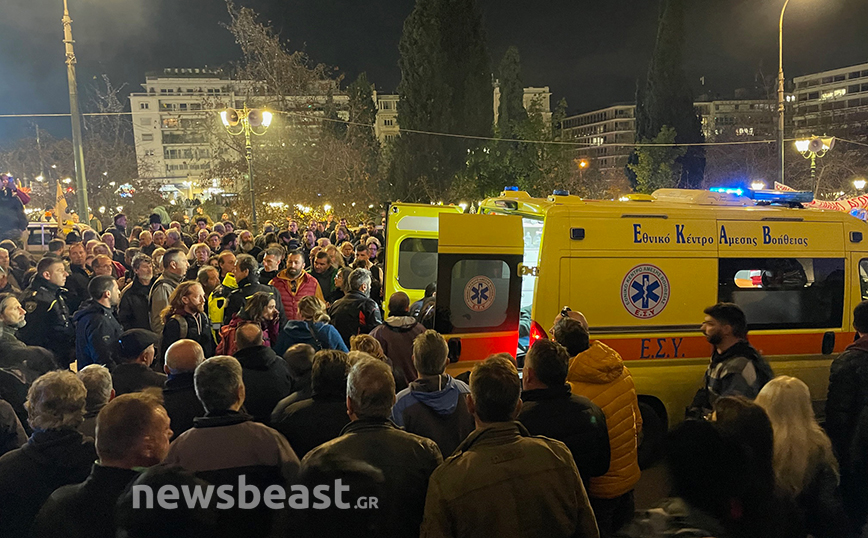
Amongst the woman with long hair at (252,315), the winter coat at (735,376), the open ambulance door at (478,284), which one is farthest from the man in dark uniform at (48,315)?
the winter coat at (735,376)

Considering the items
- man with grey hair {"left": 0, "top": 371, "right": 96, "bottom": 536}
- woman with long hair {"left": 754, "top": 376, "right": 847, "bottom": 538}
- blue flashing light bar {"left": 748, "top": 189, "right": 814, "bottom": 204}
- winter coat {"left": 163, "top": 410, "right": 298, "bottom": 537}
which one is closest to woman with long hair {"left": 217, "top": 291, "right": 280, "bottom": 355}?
man with grey hair {"left": 0, "top": 371, "right": 96, "bottom": 536}

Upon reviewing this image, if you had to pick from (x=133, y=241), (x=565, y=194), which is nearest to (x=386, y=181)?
(x=133, y=241)

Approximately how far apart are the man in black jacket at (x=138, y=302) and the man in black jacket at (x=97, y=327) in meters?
0.99

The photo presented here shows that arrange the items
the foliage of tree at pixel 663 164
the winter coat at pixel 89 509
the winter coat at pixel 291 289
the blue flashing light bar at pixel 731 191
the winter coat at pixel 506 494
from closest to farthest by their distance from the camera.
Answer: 1. the winter coat at pixel 506 494
2. the winter coat at pixel 89 509
3. the blue flashing light bar at pixel 731 191
4. the winter coat at pixel 291 289
5. the foliage of tree at pixel 663 164

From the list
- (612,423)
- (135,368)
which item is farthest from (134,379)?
(612,423)

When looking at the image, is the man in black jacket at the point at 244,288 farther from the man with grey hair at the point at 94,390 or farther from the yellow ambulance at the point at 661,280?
the man with grey hair at the point at 94,390

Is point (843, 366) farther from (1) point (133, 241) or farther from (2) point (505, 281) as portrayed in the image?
(1) point (133, 241)

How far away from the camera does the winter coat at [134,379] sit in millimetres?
3842

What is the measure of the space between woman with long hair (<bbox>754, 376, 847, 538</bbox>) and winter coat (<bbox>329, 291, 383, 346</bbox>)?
152 inches

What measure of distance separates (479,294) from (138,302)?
12.7 ft

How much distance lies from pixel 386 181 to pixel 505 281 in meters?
28.6

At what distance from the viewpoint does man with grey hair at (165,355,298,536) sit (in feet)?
8.41

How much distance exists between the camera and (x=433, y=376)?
3.47 meters

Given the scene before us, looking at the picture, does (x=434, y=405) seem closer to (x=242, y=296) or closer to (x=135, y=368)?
(x=135, y=368)
